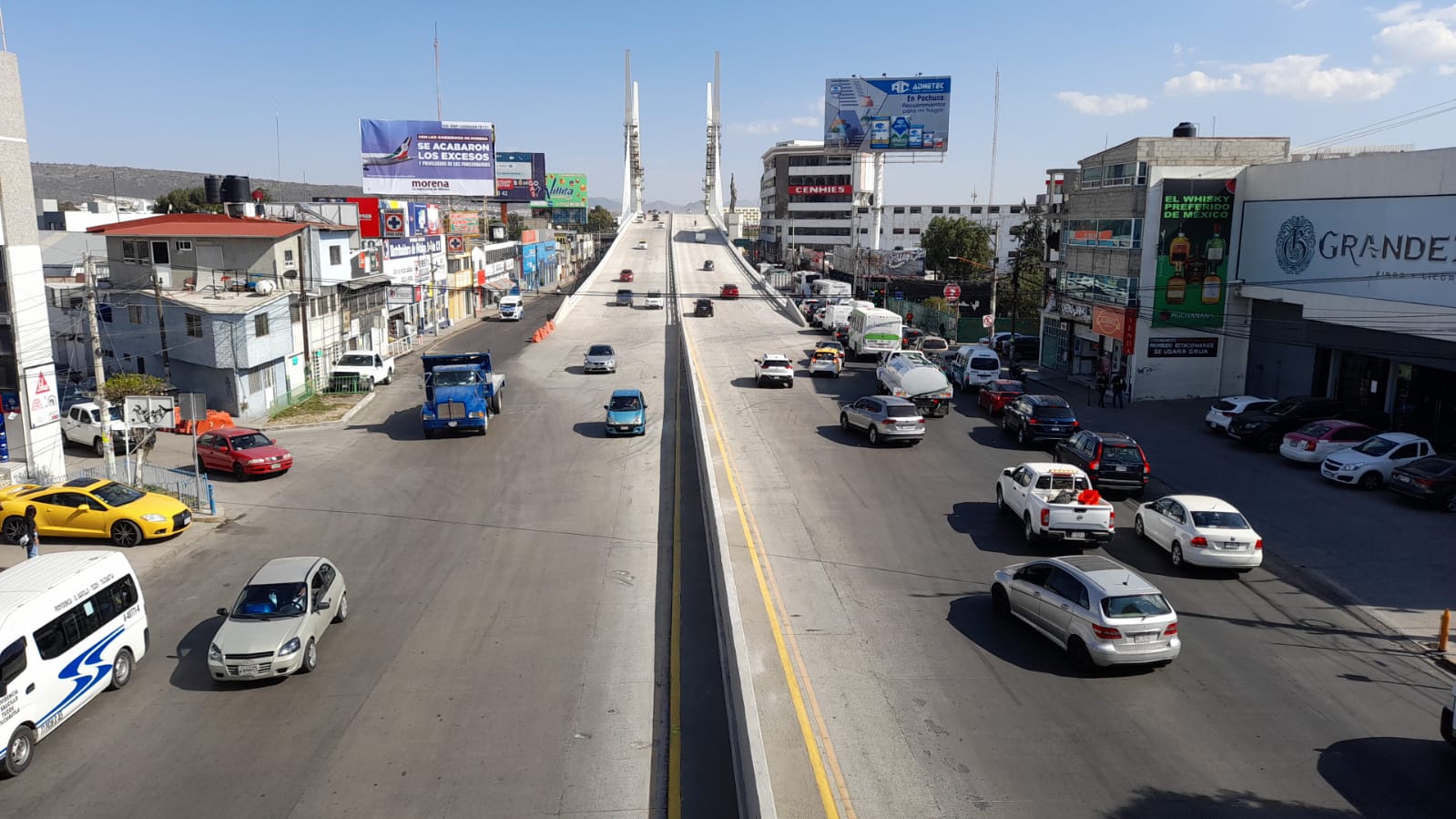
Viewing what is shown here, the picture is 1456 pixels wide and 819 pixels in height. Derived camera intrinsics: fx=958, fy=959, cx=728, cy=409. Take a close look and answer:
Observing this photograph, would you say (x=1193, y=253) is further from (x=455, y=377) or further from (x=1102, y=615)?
(x=1102, y=615)

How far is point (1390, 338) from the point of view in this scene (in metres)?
31.9

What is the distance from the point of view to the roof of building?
38.5 metres

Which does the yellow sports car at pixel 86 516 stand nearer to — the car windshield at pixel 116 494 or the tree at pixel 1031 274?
the car windshield at pixel 116 494

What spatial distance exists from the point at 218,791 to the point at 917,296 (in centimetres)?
8889

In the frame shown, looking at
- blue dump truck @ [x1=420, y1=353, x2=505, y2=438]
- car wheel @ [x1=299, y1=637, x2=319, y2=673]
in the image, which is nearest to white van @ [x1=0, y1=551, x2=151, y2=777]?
car wheel @ [x1=299, y1=637, x2=319, y2=673]

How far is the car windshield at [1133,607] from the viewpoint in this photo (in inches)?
530

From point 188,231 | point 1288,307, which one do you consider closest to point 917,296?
point 1288,307

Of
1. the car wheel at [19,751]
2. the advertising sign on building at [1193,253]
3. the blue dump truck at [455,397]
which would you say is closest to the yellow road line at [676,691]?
the car wheel at [19,751]

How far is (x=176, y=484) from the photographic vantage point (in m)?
23.8

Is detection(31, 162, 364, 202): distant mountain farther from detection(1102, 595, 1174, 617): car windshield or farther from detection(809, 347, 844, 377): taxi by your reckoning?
detection(1102, 595, 1174, 617): car windshield

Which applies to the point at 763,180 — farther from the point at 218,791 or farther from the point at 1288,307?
the point at 218,791

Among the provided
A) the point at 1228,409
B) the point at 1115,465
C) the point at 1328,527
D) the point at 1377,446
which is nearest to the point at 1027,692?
the point at 1115,465

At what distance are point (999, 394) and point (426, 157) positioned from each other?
60.4m

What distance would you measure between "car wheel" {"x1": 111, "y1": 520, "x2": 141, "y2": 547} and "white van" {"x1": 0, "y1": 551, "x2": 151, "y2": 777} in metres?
7.26
